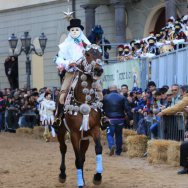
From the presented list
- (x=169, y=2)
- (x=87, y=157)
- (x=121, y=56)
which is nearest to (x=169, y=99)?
(x=87, y=157)

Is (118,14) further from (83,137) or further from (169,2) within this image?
(83,137)

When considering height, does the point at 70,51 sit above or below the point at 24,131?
above

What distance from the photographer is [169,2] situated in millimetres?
34219

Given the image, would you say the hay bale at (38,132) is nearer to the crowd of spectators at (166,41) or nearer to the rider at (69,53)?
the crowd of spectators at (166,41)

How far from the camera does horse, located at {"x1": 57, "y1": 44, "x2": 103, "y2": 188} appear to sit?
517 inches

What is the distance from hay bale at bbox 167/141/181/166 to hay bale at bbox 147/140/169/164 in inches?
12.8

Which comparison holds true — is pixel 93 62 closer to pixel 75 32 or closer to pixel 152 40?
pixel 75 32

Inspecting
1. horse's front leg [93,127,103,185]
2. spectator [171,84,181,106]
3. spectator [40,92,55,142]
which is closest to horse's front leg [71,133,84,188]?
horse's front leg [93,127,103,185]

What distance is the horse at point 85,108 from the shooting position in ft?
43.1

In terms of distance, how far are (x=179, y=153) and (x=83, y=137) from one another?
3.18 meters

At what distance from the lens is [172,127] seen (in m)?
17.4

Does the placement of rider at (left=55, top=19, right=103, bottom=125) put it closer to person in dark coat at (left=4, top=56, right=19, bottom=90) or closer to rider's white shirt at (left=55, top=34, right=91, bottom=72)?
rider's white shirt at (left=55, top=34, right=91, bottom=72)

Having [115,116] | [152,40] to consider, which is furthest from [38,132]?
[115,116]

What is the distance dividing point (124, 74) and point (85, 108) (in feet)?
40.4
